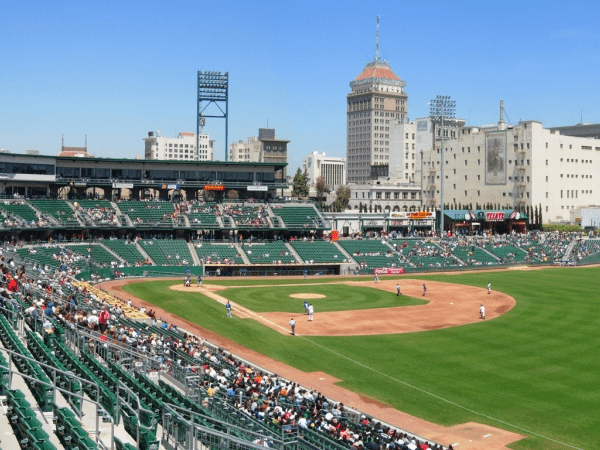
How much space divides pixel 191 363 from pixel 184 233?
5372 centimetres

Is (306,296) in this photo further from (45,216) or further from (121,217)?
(45,216)

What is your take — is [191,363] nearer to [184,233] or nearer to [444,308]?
[444,308]

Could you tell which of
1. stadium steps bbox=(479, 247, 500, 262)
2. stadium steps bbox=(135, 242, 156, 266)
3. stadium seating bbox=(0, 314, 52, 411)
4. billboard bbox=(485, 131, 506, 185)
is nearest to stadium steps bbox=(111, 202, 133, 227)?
stadium steps bbox=(135, 242, 156, 266)

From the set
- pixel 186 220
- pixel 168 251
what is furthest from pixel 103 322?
pixel 186 220

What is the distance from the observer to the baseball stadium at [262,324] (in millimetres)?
18672

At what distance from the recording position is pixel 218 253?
76.4 metres

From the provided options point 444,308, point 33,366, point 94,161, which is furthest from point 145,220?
point 33,366

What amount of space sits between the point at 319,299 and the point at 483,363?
2307 centimetres

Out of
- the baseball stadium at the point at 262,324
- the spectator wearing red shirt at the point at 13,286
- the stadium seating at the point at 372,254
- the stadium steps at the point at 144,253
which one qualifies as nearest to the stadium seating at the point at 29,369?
the baseball stadium at the point at 262,324

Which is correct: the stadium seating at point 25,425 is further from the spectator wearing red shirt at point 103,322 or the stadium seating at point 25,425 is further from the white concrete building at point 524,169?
the white concrete building at point 524,169

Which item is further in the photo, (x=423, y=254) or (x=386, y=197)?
(x=386, y=197)

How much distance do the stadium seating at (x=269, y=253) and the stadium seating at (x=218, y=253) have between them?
1.44 metres

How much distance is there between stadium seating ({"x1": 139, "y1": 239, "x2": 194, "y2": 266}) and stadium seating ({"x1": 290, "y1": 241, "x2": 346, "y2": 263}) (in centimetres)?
1329

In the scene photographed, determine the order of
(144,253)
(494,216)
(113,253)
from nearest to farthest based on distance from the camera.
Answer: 1. (113,253)
2. (144,253)
3. (494,216)
